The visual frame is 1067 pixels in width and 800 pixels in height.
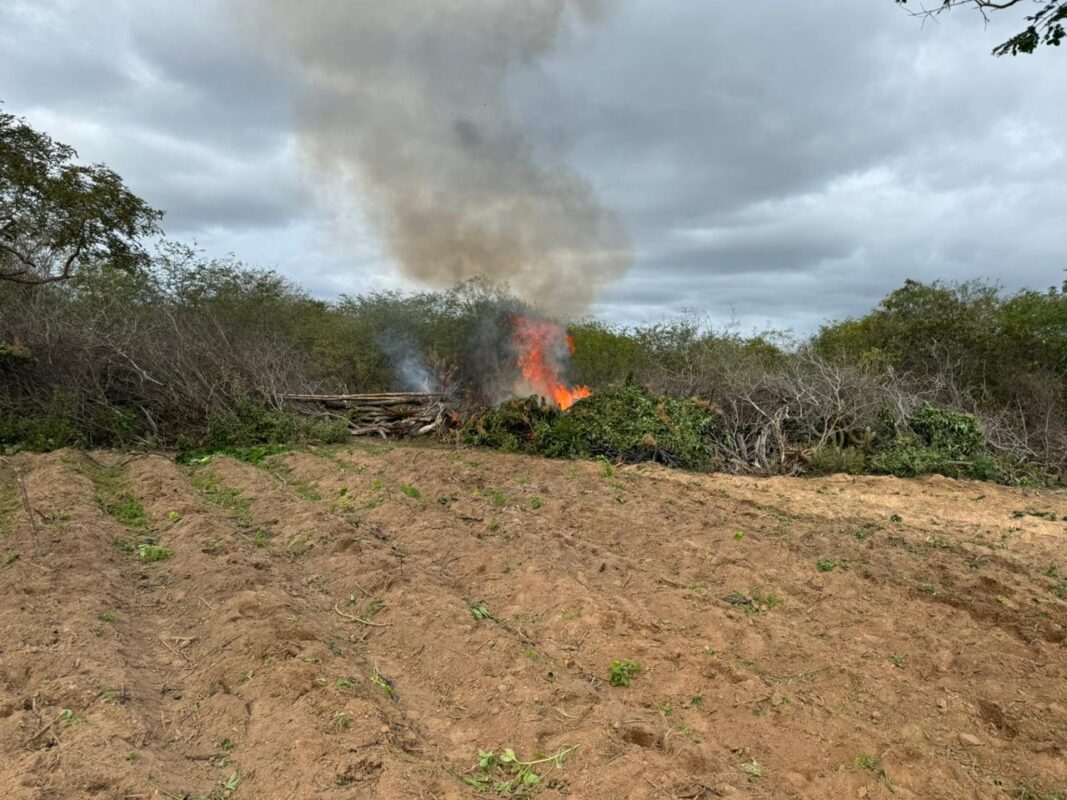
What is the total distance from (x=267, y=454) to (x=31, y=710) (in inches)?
370

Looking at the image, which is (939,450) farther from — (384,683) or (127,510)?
(127,510)

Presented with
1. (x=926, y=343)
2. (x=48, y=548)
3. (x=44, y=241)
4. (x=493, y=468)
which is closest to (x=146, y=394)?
(x=44, y=241)

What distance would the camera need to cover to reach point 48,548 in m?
6.15

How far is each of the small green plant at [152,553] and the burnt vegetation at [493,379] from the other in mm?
6364

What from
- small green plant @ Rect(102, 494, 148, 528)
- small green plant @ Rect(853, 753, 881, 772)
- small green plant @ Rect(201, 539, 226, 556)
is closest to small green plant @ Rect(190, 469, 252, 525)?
small green plant @ Rect(102, 494, 148, 528)

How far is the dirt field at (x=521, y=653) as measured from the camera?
3.24 meters

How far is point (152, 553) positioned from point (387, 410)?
9.90 metres

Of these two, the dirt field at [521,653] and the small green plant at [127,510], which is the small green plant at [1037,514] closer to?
the dirt field at [521,653]

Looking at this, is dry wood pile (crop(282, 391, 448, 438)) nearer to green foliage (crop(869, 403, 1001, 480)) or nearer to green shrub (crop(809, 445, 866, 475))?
green shrub (crop(809, 445, 866, 475))

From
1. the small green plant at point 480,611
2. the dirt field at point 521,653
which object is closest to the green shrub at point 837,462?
the dirt field at point 521,653

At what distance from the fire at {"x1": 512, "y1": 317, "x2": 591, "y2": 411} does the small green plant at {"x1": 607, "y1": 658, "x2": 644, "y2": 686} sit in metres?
12.7

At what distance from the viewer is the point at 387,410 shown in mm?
16172

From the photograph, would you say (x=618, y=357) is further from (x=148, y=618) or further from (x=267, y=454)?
(x=148, y=618)

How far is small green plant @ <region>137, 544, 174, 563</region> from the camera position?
20.7ft
